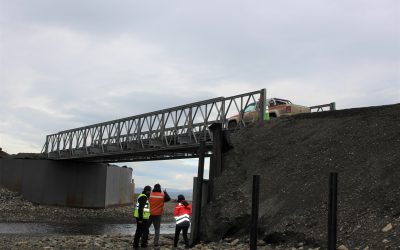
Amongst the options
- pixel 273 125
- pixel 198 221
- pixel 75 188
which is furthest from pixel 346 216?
pixel 75 188

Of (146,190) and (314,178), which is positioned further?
(146,190)

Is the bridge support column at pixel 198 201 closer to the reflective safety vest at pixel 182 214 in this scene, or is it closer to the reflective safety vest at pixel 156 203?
the reflective safety vest at pixel 182 214

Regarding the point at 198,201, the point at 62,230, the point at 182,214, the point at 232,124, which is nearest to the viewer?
the point at 198,201

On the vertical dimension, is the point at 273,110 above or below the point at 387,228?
above

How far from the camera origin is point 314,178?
536 inches

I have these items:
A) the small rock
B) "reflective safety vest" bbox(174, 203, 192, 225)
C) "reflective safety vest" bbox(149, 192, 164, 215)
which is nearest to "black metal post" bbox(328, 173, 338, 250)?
the small rock

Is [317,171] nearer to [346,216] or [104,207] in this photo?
[346,216]

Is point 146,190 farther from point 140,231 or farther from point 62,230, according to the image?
point 62,230

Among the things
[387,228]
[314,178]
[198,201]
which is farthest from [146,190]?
[387,228]

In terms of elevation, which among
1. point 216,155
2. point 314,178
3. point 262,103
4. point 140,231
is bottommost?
point 140,231

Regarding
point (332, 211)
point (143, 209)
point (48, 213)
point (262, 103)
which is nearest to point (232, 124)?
A: point (262, 103)

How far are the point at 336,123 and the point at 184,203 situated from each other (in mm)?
5962

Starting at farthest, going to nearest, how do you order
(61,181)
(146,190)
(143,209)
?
(61,181), (146,190), (143,209)

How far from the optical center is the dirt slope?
1103cm
